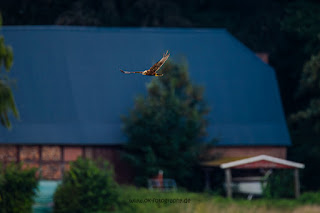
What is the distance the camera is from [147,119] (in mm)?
34469

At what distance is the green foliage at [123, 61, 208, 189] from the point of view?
3397 centimetres

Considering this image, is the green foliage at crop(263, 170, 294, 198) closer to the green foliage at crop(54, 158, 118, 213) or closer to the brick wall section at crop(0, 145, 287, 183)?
the brick wall section at crop(0, 145, 287, 183)

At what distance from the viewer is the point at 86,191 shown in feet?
92.1

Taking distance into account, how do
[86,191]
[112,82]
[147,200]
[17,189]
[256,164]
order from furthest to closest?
1. [112,82]
2. [256,164]
3. [17,189]
4. [86,191]
5. [147,200]

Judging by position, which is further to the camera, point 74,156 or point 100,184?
point 74,156

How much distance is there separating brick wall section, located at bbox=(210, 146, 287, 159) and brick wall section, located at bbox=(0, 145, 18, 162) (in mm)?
8910

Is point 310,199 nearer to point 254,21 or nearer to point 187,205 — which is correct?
point 187,205

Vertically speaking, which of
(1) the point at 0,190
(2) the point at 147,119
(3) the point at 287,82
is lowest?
(1) the point at 0,190

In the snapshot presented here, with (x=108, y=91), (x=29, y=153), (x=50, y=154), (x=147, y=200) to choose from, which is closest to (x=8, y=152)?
(x=29, y=153)

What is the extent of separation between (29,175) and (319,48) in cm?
1854

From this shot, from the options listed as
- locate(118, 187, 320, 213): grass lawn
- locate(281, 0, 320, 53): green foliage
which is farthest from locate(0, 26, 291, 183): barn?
locate(118, 187, 320, 213): grass lawn

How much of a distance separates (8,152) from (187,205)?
45.1ft

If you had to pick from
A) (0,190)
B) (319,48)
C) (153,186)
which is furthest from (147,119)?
(319,48)

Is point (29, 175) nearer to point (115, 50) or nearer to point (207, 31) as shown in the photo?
point (115, 50)
